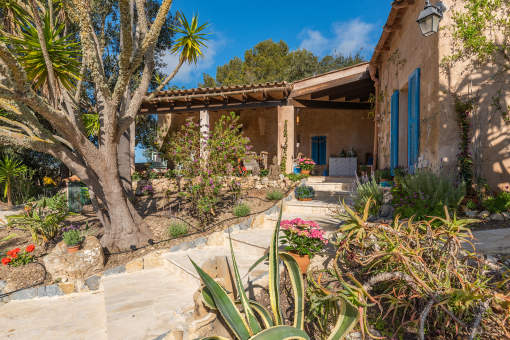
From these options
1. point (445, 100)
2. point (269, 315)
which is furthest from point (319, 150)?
point (269, 315)

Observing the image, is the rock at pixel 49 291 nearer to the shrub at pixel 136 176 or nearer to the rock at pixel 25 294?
the rock at pixel 25 294

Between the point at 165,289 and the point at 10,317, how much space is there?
1755 millimetres

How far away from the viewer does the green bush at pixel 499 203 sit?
373 cm

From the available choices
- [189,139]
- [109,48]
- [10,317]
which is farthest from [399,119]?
[109,48]

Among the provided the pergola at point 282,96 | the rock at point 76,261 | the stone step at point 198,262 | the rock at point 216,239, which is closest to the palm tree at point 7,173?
the pergola at point 282,96

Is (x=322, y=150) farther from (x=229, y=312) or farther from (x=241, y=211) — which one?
(x=229, y=312)

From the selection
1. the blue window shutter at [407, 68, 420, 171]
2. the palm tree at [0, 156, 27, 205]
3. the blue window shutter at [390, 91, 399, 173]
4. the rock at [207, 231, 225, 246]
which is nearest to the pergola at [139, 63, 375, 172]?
the blue window shutter at [390, 91, 399, 173]

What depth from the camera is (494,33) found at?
4.05 meters

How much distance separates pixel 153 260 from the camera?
4.41 meters

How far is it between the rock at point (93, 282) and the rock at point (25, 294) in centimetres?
62

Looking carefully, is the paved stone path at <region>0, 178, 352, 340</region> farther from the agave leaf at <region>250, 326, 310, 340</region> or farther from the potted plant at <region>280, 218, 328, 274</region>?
the agave leaf at <region>250, 326, 310, 340</region>

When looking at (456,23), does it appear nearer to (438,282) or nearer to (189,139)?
(438,282)

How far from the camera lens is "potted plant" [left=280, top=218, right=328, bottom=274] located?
274cm

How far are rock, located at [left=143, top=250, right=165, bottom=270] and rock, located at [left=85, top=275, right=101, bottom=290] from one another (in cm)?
67
